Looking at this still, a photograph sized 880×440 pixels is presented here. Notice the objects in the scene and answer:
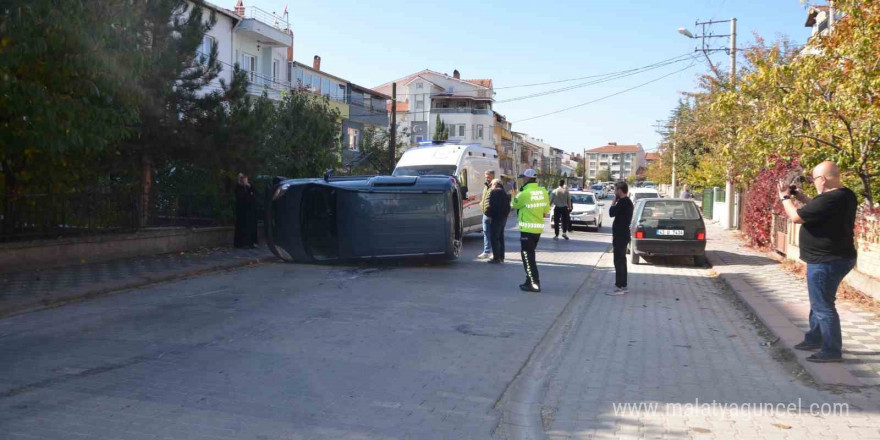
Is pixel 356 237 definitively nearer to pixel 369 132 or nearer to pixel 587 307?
pixel 587 307

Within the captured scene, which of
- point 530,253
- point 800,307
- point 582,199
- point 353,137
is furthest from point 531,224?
point 353,137

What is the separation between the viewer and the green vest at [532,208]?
35.3ft

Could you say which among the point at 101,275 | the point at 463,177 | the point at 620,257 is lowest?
the point at 101,275

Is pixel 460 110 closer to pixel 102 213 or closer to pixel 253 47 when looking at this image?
pixel 253 47

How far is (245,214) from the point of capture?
16.2 meters

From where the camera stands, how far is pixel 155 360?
640cm

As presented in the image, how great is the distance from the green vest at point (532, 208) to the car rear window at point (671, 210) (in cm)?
512

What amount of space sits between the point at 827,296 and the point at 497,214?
8.55 m

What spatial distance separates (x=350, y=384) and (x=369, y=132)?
100.0 ft

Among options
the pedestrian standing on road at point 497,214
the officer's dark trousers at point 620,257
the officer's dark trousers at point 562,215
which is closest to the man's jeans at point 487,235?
the pedestrian standing on road at point 497,214

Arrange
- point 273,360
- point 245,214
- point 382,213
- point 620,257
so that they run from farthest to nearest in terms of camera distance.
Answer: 1. point 245,214
2. point 382,213
3. point 620,257
4. point 273,360

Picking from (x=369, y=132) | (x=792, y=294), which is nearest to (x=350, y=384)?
(x=792, y=294)

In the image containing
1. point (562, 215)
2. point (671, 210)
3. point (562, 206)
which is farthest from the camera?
point (562, 215)

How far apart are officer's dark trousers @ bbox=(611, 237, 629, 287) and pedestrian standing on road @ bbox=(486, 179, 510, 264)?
150 inches
